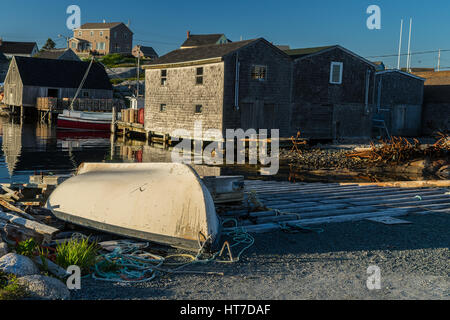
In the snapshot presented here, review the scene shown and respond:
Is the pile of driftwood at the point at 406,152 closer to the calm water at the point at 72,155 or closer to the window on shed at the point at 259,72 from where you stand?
the calm water at the point at 72,155

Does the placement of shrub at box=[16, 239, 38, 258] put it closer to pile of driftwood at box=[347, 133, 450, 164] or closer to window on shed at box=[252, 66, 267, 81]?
pile of driftwood at box=[347, 133, 450, 164]

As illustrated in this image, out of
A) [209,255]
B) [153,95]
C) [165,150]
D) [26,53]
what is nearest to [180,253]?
[209,255]

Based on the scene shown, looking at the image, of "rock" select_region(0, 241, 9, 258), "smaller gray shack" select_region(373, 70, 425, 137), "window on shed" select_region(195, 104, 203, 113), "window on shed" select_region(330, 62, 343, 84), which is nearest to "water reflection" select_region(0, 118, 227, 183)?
"window on shed" select_region(195, 104, 203, 113)

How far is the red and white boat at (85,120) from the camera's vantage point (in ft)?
157

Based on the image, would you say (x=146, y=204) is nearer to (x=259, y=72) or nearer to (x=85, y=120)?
(x=259, y=72)

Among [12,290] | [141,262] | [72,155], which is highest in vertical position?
[12,290]

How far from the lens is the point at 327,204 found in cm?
1083

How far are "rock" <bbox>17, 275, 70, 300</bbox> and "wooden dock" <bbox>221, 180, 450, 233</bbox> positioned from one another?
3.56 m

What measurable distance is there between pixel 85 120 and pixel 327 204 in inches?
1607

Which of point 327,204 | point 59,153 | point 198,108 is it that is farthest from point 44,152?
point 327,204

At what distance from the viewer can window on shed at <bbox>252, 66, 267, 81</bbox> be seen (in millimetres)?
31172

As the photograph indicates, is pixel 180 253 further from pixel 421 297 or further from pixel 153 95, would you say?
pixel 153 95

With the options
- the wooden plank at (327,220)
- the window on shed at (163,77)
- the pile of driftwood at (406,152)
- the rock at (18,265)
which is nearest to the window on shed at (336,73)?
the pile of driftwood at (406,152)

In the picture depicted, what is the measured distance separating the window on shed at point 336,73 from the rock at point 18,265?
30.5 meters
